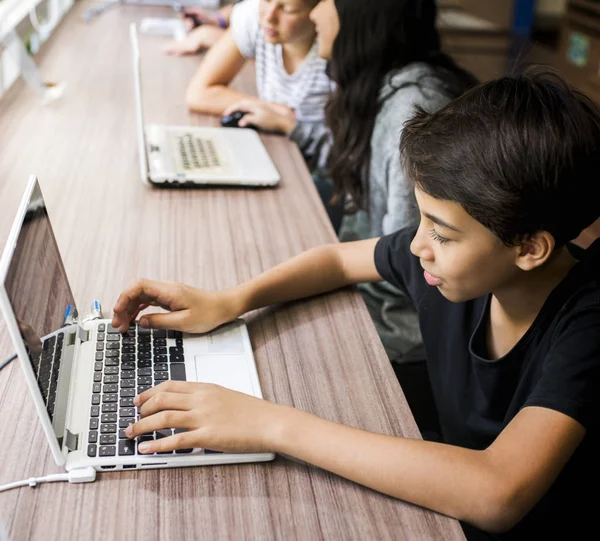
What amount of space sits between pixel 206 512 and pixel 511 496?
0.31m

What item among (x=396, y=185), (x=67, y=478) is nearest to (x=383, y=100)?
(x=396, y=185)

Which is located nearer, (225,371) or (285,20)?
(225,371)

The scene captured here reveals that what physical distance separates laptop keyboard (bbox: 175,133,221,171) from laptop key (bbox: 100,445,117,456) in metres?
0.82

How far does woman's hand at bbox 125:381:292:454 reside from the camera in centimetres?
77

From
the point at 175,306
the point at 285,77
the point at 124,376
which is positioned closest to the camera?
the point at 124,376

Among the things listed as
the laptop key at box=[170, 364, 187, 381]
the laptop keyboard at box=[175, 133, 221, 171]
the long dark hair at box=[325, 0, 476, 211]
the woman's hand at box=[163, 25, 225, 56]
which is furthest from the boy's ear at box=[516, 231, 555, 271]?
the woman's hand at box=[163, 25, 225, 56]

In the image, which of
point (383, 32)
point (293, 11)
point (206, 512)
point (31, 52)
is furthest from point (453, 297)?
point (31, 52)

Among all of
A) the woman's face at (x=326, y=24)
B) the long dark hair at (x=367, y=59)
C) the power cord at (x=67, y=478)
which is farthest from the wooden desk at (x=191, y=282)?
the woman's face at (x=326, y=24)

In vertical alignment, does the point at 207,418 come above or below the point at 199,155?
above

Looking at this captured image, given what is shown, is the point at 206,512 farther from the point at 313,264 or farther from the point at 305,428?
the point at 313,264

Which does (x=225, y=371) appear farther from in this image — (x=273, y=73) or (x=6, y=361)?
(x=273, y=73)

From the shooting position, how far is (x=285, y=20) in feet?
6.07

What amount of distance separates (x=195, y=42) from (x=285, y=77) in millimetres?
585

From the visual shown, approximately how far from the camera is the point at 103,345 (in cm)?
94
